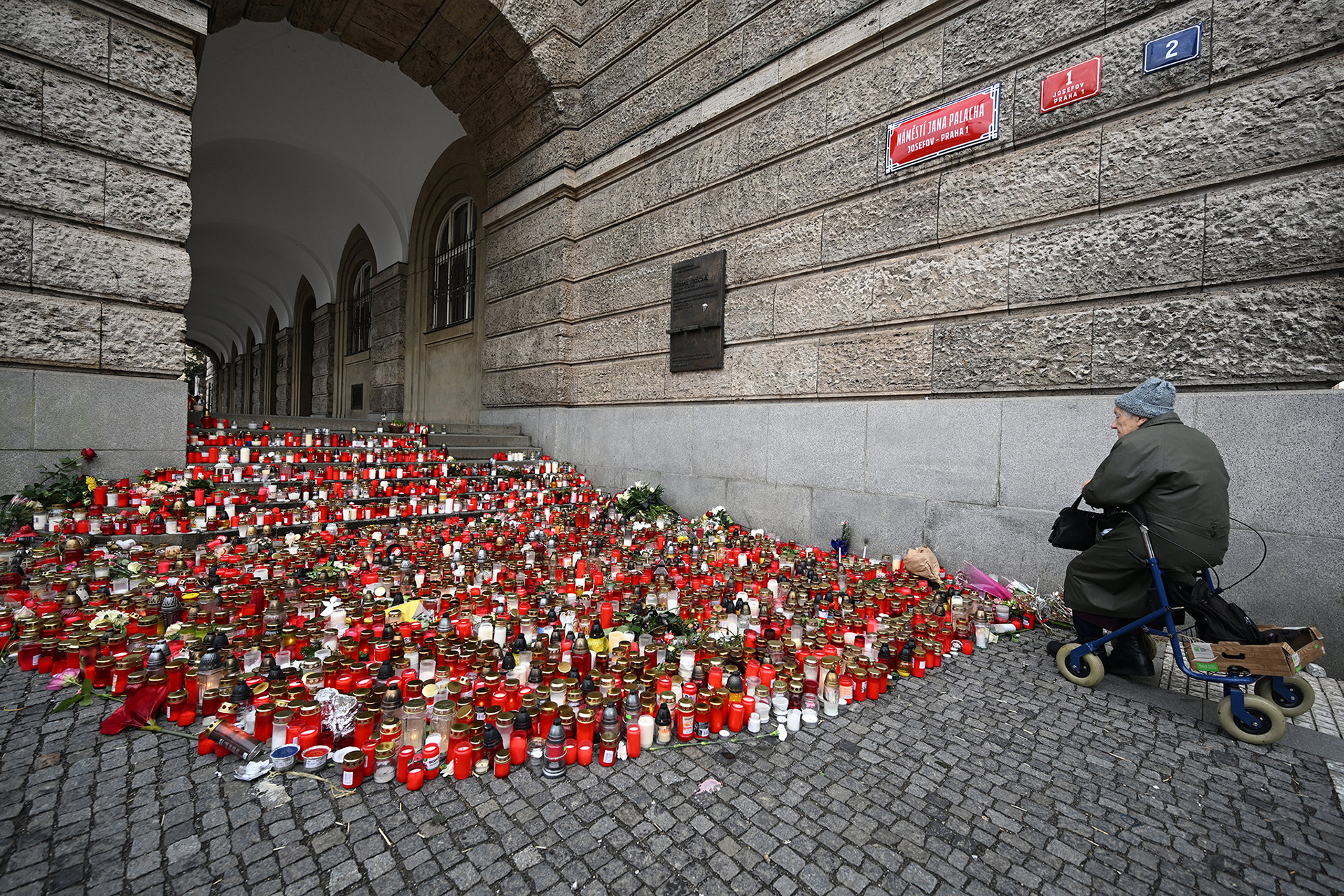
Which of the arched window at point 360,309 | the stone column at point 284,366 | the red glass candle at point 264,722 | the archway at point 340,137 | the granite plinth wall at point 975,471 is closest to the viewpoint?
the red glass candle at point 264,722

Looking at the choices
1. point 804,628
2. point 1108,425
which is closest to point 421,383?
point 804,628

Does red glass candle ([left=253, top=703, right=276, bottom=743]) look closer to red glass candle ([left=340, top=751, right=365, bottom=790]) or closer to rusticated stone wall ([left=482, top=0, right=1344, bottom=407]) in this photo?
red glass candle ([left=340, top=751, right=365, bottom=790])

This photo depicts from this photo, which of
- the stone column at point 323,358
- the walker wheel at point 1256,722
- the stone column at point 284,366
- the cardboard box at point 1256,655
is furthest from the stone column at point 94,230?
the stone column at point 284,366

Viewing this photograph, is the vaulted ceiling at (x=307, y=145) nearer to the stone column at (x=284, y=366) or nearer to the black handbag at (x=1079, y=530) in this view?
the stone column at (x=284, y=366)

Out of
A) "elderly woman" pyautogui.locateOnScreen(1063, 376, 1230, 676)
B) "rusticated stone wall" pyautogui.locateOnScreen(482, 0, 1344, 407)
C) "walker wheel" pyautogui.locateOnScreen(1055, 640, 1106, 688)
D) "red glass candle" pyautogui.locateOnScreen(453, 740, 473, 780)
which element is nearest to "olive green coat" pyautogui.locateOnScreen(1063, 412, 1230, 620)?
"elderly woman" pyautogui.locateOnScreen(1063, 376, 1230, 676)

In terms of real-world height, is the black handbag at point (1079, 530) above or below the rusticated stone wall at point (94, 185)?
below

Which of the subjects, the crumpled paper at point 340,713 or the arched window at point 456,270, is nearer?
the crumpled paper at point 340,713

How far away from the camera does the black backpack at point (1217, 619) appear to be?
9.66ft

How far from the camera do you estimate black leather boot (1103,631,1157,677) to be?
3.53 metres

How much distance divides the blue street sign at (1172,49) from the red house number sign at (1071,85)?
0.32m

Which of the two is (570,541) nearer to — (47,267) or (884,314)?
(884,314)

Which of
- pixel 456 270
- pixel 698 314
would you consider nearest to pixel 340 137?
pixel 456 270

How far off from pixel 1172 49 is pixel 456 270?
1360cm

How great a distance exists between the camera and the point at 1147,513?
128 inches
